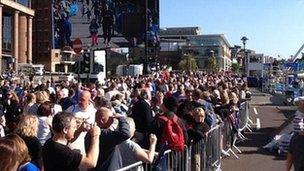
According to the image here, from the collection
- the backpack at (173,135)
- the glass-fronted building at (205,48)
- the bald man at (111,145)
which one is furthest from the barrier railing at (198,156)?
the glass-fronted building at (205,48)

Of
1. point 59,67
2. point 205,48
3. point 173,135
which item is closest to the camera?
point 173,135

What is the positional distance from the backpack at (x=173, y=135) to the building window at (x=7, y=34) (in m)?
73.1

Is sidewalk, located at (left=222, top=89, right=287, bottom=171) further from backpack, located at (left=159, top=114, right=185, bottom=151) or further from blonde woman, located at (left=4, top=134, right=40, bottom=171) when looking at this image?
blonde woman, located at (left=4, top=134, right=40, bottom=171)

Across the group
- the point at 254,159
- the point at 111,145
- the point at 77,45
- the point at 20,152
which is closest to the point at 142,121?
the point at 111,145

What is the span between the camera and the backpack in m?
7.76

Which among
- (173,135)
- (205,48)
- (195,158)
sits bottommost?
(195,158)

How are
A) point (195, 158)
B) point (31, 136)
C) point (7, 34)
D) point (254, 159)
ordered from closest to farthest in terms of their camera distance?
point (31, 136) → point (195, 158) → point (254, 159) → point (7, 34)

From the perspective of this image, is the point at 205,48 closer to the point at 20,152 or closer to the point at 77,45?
the point at 77,45

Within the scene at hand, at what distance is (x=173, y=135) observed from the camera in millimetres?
7824

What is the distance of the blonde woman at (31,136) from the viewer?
221 inches

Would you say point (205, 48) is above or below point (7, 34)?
above

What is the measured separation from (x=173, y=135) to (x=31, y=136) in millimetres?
2507

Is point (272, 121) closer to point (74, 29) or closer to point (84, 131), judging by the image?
point (84, 131)

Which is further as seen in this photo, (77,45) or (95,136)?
(77,45)
